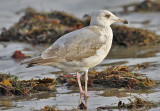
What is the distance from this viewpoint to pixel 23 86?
6.36m

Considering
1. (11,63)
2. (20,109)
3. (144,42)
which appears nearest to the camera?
(20,109)

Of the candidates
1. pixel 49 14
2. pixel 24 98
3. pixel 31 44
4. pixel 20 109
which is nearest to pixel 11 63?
pixel 31 44

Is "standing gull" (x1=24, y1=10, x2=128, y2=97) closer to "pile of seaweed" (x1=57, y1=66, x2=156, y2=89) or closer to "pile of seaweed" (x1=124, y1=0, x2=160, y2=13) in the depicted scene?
"pile of seaweed" (x1=57, y1=66, x2=156, y2=89)

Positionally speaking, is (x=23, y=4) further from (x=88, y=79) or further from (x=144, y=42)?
(x=88, y=79)

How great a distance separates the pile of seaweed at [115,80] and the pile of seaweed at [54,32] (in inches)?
173

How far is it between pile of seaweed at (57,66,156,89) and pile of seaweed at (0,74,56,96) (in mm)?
496

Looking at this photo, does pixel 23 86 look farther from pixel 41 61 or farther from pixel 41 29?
pixel 41 29

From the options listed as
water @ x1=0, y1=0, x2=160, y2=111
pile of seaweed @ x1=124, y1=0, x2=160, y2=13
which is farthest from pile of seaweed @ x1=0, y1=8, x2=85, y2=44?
pile of seaweed @ x1=124, y1=0, x2=160, y2=13

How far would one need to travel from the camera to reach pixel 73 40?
6.11 metres

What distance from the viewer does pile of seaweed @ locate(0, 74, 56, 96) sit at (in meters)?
6.23

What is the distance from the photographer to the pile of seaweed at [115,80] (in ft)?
21.4

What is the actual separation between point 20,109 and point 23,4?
19818 mm

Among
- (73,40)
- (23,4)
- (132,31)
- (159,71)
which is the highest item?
(23,4)

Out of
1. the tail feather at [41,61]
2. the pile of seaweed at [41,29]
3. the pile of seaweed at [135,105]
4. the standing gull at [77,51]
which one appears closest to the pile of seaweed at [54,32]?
the pile of seaweed at [41,29]
